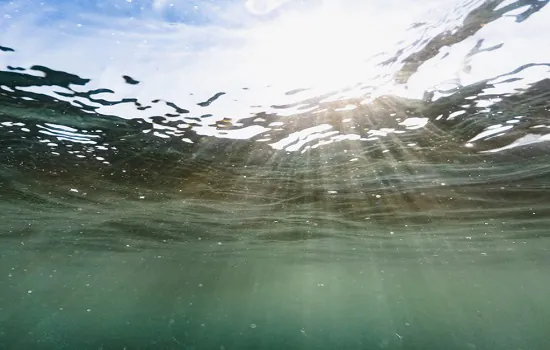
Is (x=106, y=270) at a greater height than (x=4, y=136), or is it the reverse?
(x=4, y=136)

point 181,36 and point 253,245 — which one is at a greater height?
point 181,36

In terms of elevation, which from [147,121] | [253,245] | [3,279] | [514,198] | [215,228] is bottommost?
[3,279]

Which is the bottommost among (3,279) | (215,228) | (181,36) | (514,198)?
(3,279)

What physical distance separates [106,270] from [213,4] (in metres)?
49.7

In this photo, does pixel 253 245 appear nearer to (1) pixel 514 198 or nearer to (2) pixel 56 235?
(2) pixel 56 235

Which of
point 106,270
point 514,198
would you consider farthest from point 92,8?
point 106,270

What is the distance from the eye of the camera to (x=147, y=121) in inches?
444

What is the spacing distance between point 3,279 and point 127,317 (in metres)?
86.8

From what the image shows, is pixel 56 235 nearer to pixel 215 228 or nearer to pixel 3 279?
A: pixel 215 228

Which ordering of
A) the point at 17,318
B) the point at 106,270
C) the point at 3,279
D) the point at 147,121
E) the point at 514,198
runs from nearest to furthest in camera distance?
the point at 147,121 → the point at 514,198 → the point at 106,270 → the point at 3,279 → the point at 17,318

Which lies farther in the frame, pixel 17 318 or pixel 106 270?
pixel 17 318

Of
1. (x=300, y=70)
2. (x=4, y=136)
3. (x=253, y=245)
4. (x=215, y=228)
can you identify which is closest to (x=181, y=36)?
(x=300, y=70)

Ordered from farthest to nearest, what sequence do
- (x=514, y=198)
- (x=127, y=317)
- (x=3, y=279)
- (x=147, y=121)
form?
1. (x=127, y=317)
2. (x=3, y=279)
3. (x=514, y=198)
4. (x=147, y=121)

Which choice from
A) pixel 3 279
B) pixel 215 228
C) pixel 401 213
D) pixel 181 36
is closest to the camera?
pixel 181 36
